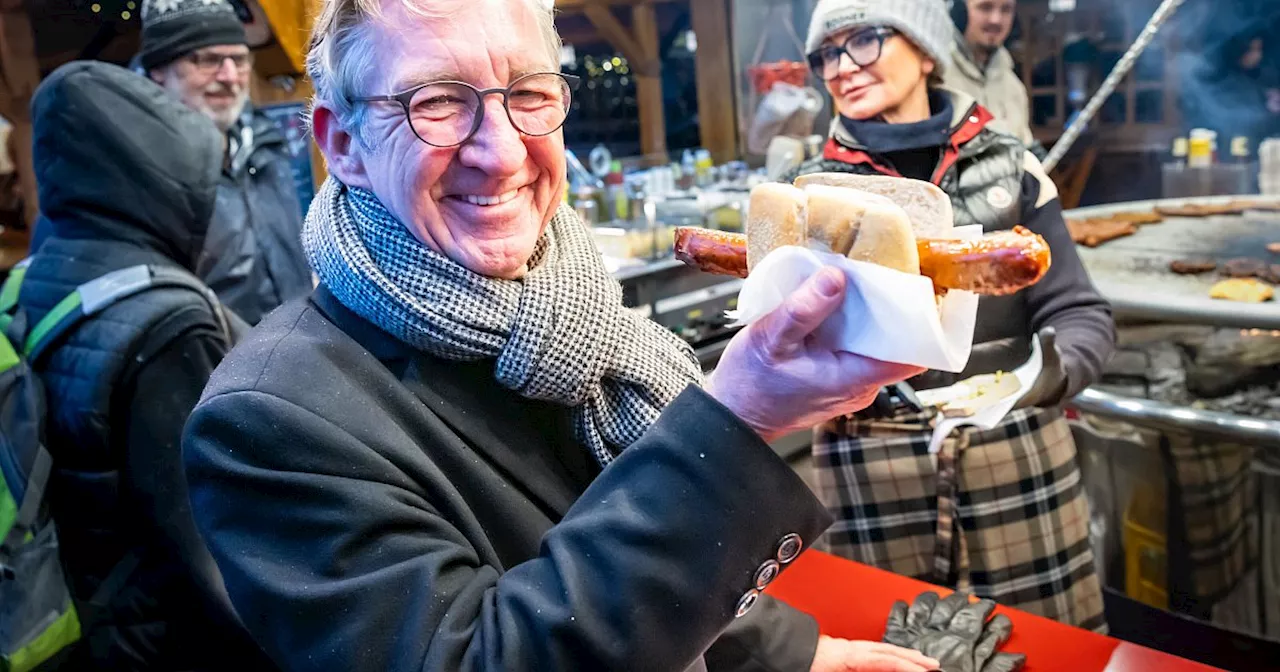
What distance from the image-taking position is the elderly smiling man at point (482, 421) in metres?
0.98

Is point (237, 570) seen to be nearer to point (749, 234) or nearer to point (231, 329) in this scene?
point (749, 234)

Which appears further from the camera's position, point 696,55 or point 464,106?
point 696,55

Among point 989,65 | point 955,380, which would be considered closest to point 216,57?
point 955,380

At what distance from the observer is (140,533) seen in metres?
1.98

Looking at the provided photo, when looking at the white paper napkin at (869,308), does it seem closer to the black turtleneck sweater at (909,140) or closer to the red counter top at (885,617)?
the red counter top at (885,617)

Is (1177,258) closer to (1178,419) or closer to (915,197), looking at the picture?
(1178,419)

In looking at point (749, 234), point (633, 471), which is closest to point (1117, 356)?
point (749, 234)

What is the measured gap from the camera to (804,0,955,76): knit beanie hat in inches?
89.8

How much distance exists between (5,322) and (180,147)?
53 centimetres

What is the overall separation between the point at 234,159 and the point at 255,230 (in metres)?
0.29

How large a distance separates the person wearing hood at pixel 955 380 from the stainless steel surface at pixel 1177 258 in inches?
21.9

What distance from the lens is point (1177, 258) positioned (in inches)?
135

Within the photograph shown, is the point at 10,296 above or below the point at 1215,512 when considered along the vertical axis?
above

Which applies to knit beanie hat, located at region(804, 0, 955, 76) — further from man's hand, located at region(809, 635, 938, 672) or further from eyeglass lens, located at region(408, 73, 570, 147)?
man's hand, located at region(809, 635, 938, 672)
